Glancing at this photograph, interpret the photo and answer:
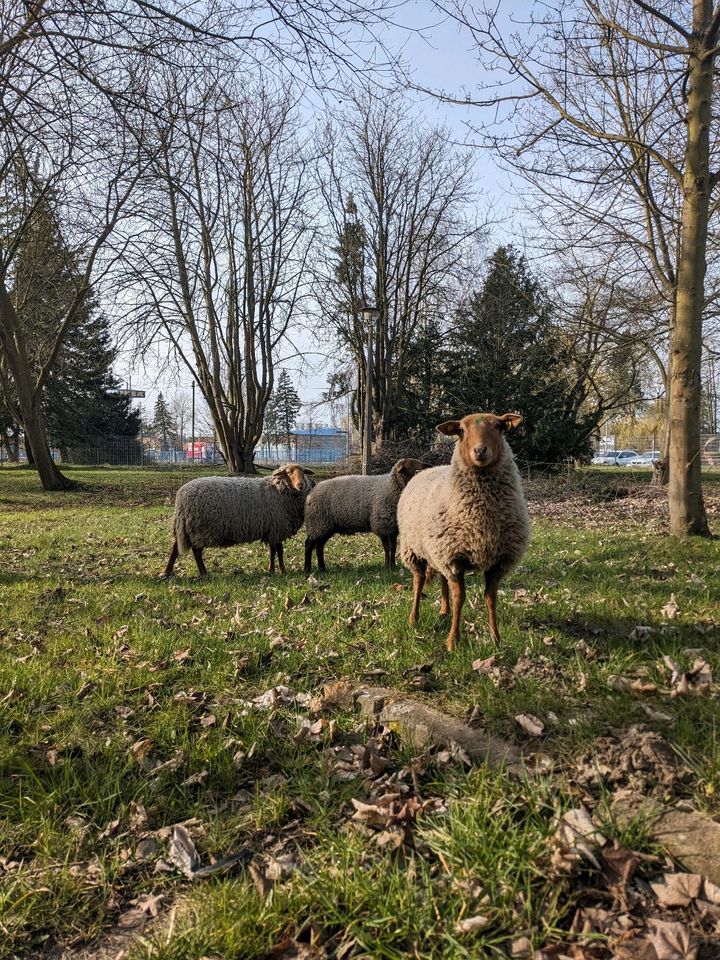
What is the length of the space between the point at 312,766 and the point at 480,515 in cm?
212

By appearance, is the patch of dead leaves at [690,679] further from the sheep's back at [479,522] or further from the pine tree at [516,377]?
the pine tree at [516,377]

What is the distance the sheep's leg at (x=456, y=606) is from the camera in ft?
13.7

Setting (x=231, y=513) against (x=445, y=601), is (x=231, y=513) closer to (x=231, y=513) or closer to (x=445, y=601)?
(x=231, y=513)

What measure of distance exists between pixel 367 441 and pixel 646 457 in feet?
155

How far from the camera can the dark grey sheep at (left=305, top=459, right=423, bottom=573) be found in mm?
8234

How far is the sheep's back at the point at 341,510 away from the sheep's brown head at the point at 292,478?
0.21 metres

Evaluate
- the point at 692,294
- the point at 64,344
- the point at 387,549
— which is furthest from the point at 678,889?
the point at 64,344

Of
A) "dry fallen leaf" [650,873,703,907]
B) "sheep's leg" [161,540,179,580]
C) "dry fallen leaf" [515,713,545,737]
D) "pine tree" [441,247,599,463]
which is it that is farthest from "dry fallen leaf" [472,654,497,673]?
"pine tree" [441,247,599,463]

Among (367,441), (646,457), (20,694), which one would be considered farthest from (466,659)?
(646,457)

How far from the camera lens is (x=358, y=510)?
851 centimetres

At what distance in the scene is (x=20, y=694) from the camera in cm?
385

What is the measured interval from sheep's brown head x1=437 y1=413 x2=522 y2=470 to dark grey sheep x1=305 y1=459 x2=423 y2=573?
12.1ft

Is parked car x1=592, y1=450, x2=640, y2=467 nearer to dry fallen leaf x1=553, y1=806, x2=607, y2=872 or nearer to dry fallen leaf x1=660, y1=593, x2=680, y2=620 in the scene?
dry fallen leaf x1=660, y1=593, x2=680, y2=620

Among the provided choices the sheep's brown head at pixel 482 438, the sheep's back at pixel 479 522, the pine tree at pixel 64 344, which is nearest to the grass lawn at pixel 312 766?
the sheep's back at pixel 479 522
